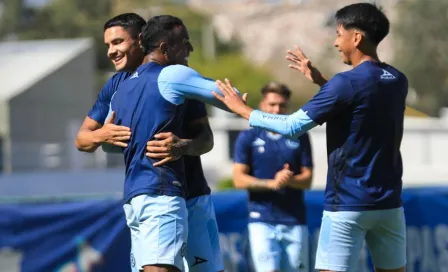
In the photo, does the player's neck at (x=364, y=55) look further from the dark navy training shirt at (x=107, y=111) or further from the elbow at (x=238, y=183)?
the elbow at (x=238, y=183)

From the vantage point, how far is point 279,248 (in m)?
8.22

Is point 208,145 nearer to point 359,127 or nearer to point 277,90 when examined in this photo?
point 359,127

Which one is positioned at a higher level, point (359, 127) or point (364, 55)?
point (364, 55)

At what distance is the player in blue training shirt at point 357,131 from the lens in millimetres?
5492

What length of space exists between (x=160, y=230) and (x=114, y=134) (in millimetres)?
624

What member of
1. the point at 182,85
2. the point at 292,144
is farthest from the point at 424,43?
the point at 182,85

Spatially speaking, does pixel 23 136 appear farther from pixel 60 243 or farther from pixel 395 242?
pixel 395 242

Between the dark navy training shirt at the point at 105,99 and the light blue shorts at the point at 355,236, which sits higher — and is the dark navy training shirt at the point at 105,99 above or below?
above

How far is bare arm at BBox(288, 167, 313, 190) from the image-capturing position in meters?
8.16

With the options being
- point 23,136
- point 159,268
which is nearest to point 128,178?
point 159,268

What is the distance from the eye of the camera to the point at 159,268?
17.6 feet

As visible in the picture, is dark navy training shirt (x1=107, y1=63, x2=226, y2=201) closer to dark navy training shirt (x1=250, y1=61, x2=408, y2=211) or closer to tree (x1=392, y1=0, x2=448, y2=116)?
dark navy training shirt (x1=250, y1=61, x2=408, y2=211)

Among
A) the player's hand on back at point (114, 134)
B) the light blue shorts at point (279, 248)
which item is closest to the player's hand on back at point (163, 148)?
the player's hand on back at point (114, 134)

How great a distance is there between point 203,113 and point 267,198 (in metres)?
2.56
